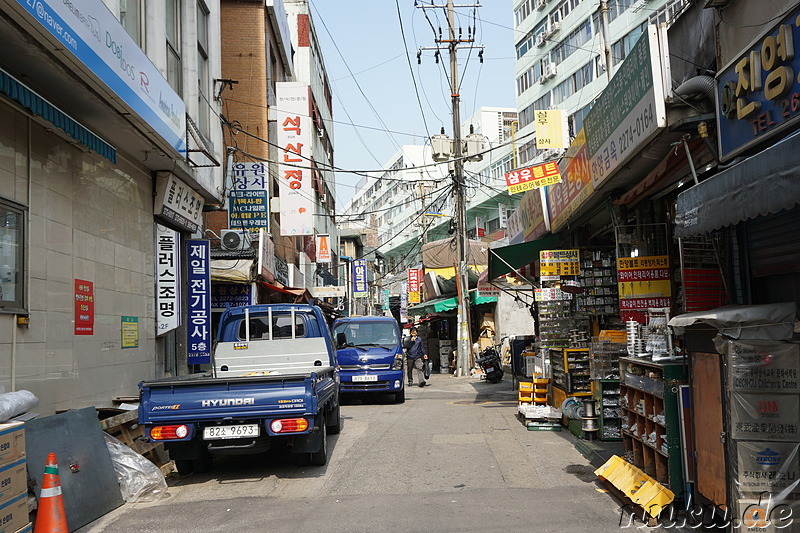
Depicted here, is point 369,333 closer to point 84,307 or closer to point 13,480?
point 84,307

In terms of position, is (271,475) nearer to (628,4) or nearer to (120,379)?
(120,379)

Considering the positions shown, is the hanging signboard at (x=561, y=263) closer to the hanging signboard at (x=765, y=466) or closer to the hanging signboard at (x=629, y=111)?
the hanging signboard at (x=629, y=111)

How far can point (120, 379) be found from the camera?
10.8 m

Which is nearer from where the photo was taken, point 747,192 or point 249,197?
point 747,192

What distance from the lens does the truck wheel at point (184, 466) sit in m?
8.45

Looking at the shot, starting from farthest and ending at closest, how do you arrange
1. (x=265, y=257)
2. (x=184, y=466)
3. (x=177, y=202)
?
1. (x=265, y=257)
2. (x=177, y=202)
3. (x=184, y=466)

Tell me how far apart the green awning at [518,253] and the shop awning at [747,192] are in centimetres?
779

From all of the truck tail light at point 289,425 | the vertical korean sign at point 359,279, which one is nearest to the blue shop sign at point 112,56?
the truck tail light at point 289,425

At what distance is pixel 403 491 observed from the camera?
7441 mm

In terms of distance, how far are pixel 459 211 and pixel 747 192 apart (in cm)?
2231

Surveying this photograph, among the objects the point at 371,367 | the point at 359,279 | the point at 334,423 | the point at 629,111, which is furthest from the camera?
the point at 359,279

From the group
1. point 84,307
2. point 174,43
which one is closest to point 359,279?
point 174,43

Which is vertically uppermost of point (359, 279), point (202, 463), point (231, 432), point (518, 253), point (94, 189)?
point (359, 279)

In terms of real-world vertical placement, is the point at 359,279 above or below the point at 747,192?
above
